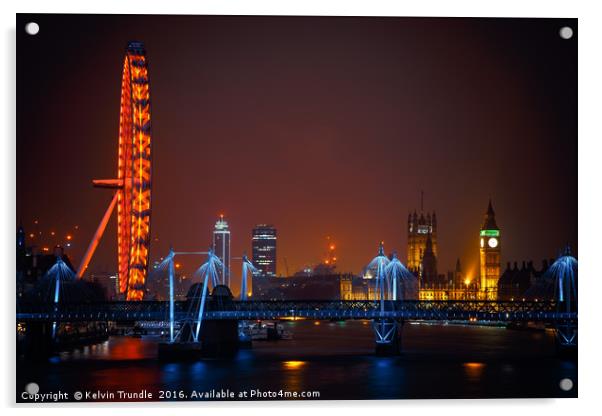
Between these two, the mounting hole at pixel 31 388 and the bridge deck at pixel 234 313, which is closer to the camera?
the mounting hole at pixel 31 388

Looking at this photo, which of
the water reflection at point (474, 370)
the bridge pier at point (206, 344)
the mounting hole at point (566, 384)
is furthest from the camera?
the bridge pier at point (206, 344)

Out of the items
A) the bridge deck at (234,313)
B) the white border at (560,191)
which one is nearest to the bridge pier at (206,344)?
the bridge deck at (234,313)

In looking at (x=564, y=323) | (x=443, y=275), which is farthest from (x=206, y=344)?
(x=443, y=275)

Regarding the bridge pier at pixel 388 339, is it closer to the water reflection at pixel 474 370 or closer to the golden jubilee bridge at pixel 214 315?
the golden jubilee bridge at pixel 214 315

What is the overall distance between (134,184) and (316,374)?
4.56 m

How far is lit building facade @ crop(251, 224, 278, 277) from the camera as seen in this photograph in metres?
23.7

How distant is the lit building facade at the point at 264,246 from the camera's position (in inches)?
934

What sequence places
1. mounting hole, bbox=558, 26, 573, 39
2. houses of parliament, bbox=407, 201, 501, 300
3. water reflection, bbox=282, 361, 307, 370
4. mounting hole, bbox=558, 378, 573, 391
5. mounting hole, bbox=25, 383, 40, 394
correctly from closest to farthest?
mounting hole, bbox=25, 383, 40, 394 < mounting hole, bbox=558, 378, 573, 391 < mounting hole, bbox=558, 26, 573, 39 < water reflection, bbox=282, 361, 307, 370 < houses of parliament, bbox=407, 201, 501, 300

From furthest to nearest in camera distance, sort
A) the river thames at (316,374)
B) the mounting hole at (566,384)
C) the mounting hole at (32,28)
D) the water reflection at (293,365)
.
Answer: the water reflection at (293,365), the river thames at (316,374), the mounting hole at (566,384), the mounting hole at (32,28)

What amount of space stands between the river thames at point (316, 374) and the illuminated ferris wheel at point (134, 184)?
1.89 m

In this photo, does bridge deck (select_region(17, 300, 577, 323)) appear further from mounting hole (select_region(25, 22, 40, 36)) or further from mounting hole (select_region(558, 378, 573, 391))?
mounting hole (select_region(25, 22, 40, 36))

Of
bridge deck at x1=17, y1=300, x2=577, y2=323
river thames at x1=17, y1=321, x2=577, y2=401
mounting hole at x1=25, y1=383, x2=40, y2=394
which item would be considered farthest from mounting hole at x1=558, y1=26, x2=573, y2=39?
bridge deck at x1=17, y1=300, x2=577, y2=323

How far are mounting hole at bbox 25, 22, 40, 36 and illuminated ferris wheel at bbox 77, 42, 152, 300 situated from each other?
6.90 meters

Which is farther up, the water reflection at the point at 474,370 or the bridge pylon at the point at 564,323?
the bridge pylon at the point at 564,323
